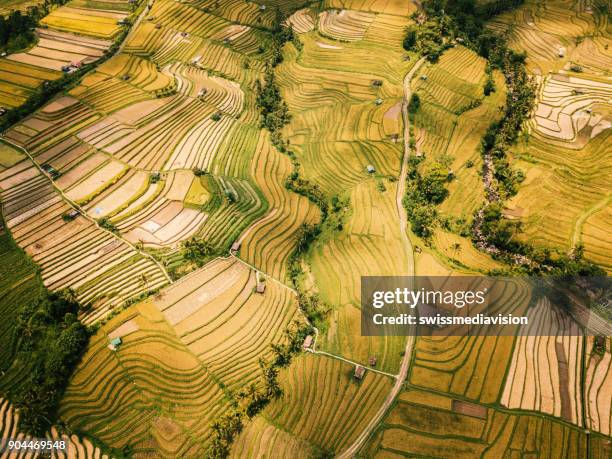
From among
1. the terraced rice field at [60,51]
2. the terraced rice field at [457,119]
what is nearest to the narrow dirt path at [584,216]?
the terraced rice field at [457,119]

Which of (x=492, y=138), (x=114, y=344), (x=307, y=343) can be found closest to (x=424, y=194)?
(x=492, y=138)

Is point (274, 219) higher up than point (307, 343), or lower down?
higher up

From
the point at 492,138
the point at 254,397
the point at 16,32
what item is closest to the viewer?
the point at 254,397

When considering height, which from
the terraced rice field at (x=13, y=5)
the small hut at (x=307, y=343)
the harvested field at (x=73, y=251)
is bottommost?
the small hut at (x=307, y=343)

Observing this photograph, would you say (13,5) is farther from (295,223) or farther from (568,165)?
(568,165)

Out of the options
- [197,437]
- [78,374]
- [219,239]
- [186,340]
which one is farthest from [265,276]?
[78,374]

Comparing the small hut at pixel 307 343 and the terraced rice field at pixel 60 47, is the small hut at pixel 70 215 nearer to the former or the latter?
the terraced rice field at pixel 60 47

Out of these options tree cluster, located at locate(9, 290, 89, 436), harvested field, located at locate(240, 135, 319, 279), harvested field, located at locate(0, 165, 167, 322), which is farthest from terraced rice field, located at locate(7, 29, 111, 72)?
tree cluster, located at locate(9, 290, 89, 436)
